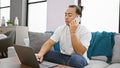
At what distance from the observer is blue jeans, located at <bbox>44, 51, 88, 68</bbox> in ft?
4.78

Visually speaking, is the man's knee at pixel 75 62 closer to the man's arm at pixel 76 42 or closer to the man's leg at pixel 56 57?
the man's leg at pixel 56 57

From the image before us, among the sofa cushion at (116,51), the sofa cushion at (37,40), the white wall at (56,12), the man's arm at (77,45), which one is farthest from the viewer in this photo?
the white wall at (56,12)

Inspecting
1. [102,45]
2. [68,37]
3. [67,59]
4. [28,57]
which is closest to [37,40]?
[68,37]

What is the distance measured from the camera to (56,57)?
1.58 meters

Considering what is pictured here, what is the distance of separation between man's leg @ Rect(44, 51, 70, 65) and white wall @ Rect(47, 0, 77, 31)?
1.96m

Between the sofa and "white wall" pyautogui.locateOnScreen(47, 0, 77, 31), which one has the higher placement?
"white wall" pyautogui.locateOnScreen(47, 0, 77, 31)

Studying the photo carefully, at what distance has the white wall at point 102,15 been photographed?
10.2 feet

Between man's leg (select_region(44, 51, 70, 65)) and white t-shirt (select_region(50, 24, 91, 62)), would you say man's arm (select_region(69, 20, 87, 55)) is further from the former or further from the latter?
man's leg (select_region(44, 51, 70, 65))

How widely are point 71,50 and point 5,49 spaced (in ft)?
5.82

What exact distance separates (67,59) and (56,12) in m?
2.27

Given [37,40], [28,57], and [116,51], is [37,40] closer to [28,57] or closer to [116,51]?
[116,51]

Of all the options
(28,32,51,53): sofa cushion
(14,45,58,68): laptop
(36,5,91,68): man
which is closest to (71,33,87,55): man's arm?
(36,5,91,68): man

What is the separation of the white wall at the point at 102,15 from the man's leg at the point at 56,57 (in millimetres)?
1787

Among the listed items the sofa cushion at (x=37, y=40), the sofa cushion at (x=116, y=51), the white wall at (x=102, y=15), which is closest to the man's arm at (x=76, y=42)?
the sofa cushion at (x=116, y=51)
